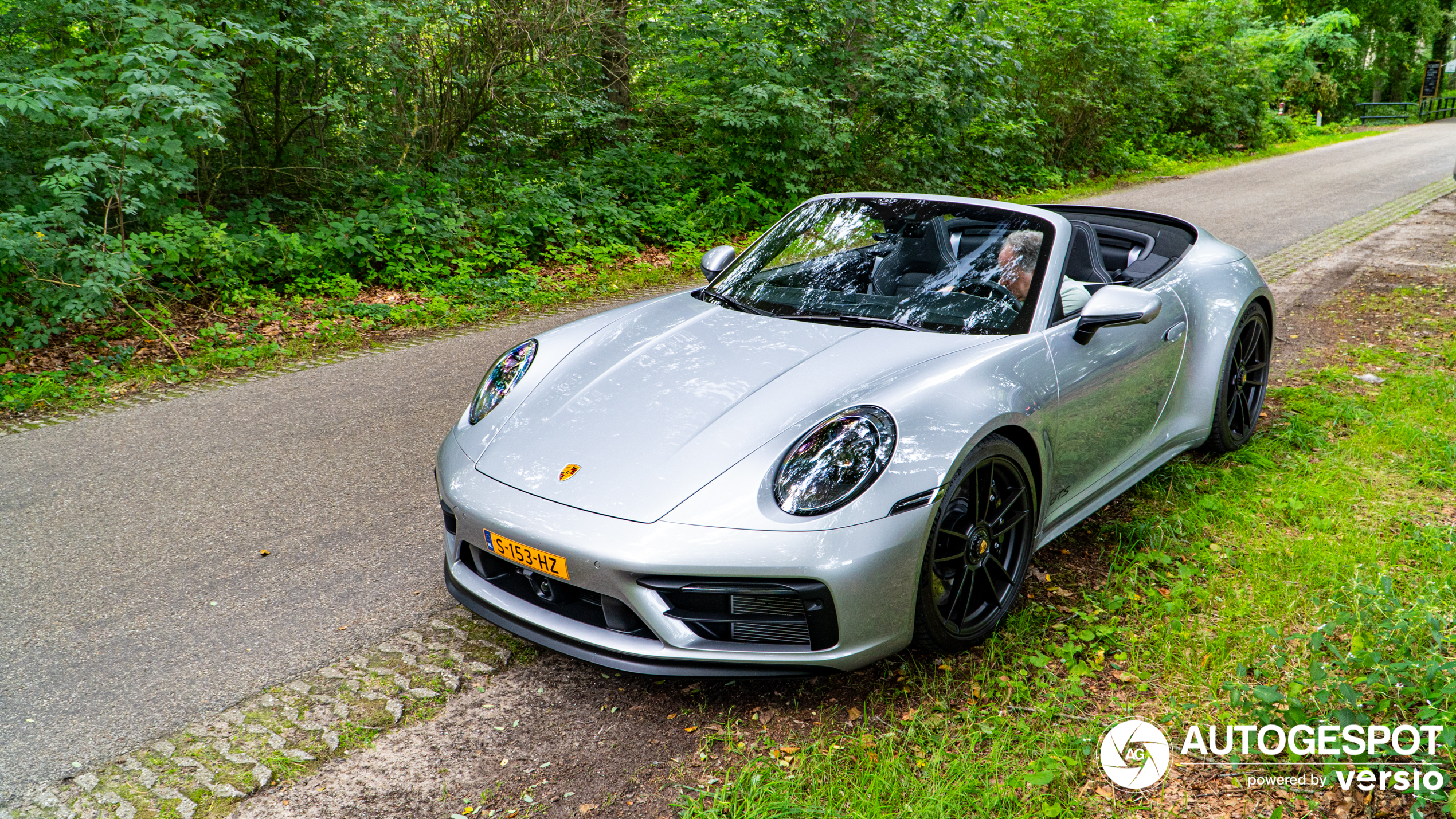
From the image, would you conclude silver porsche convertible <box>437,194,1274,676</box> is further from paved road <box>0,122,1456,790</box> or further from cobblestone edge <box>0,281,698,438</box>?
cobblestone edge <box>0,281,698,438</box>

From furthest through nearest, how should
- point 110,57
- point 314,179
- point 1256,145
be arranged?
point 1256,145
point 314,179
point 110,57

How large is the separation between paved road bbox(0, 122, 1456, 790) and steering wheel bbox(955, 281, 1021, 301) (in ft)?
7.15

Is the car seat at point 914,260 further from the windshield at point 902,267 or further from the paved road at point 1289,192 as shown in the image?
the paved road at point 1289,192

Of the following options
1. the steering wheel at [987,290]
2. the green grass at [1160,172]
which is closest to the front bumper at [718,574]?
the steering wheel at [987,290]

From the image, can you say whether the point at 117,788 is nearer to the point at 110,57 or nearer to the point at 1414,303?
the point at 110,57

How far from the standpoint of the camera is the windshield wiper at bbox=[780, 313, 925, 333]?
3.17 meters

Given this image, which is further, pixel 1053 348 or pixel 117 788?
pixel 1053 348

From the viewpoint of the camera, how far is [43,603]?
10.8ft

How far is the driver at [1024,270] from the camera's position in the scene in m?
3.26

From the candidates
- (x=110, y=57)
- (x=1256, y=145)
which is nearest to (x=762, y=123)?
(x=110, y=57)

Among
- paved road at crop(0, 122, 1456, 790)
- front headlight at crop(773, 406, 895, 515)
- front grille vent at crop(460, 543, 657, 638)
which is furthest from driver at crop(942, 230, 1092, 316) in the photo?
paved road at crop(0, 122, 1456, 790)

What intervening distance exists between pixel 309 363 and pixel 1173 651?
222 inches

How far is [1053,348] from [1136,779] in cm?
137

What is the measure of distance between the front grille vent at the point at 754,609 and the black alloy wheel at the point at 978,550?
0.34m
